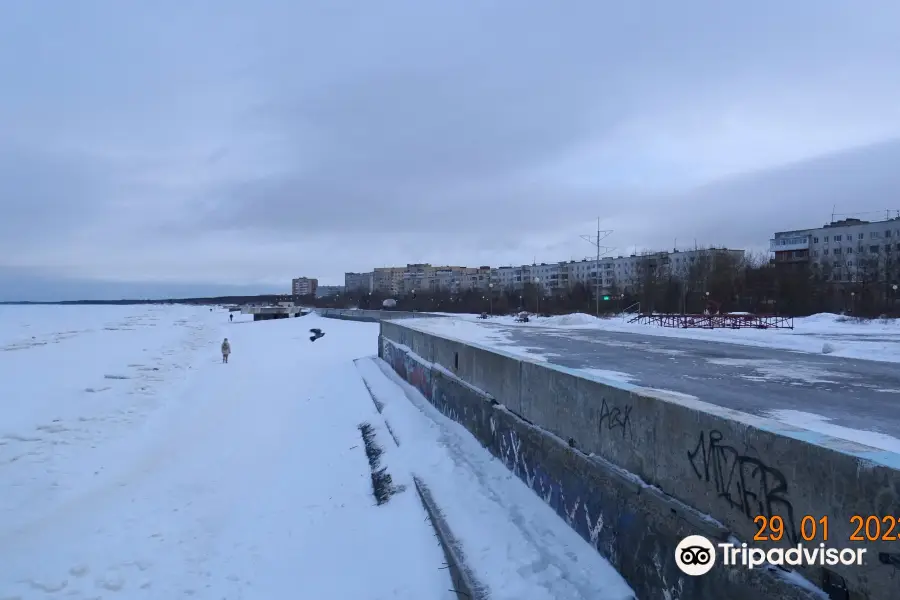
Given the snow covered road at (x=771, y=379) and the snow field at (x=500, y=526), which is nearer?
the snow field at (x=500, y=526)

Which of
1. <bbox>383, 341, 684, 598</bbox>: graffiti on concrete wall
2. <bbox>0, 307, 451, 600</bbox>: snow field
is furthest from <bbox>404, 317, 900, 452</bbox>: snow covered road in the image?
<bbox>0, 307, 451, 600</bbox>: snow field

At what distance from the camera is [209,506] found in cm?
995

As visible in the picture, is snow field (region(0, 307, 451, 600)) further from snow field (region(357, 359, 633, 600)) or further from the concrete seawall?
the concrete seawall

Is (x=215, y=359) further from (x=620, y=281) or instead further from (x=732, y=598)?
(x=620, y=281)

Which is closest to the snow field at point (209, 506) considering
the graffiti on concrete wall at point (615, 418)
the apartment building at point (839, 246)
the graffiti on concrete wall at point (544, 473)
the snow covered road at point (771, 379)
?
the graffiti on concrete wall at point (544, 473)

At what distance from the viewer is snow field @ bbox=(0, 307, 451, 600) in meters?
7.20

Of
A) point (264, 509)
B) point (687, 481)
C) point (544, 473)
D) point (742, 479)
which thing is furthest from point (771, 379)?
point (264, 509)

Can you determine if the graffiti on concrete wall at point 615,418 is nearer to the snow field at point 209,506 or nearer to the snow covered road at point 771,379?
the snow covered road at point 771,379

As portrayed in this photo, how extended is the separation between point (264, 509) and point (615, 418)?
21.8 ft

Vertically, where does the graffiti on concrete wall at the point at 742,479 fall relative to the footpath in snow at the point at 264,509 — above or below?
above

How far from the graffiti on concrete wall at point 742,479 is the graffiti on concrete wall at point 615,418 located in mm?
972

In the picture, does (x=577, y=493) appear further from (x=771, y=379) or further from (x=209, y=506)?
(x=771, y=379)

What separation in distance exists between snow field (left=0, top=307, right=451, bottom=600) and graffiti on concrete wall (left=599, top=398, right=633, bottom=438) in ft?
7.80

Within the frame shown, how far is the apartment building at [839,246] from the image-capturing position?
78.8 meters
